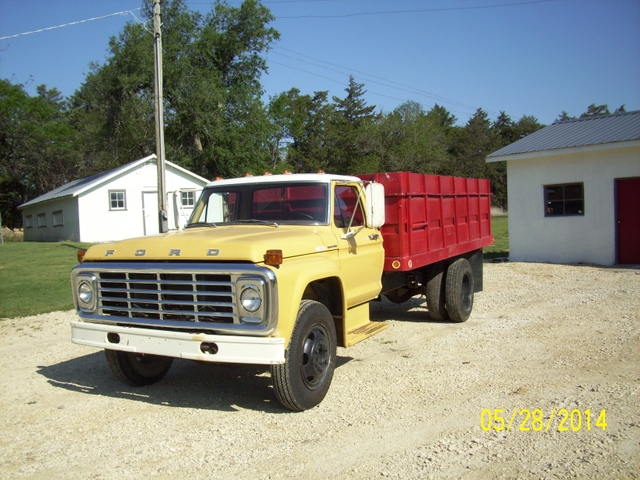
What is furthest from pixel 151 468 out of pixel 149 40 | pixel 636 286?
pixel 149 40

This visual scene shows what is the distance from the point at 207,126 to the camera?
3222cm

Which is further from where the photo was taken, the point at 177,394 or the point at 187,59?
the point at 187,59

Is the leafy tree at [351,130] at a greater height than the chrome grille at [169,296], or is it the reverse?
the leafy tree at [351,130]

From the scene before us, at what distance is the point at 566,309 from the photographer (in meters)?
9.71

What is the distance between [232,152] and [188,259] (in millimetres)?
29537

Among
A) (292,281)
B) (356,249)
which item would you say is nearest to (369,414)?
(292,281)

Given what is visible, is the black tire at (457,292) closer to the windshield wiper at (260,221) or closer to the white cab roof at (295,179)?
the white cab roof at (295,179)

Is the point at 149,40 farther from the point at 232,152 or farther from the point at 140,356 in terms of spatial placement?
the point at 140,356

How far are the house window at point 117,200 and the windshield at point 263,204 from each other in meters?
22.9


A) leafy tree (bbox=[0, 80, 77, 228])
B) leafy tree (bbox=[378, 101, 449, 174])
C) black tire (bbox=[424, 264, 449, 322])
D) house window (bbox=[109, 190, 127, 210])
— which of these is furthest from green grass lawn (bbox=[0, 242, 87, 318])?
leafy tree (bbox=[378, 101, 449, 174])

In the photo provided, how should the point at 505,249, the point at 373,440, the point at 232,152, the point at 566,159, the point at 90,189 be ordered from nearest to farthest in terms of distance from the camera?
the point at 373,440
the point at 566,159
the point at 505,249
the point at 90,189
the point at 232,152

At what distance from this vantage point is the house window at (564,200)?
16312 millimetres

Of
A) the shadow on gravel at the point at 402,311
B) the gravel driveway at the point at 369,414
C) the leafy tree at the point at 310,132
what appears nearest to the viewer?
the gravel driveway at the point at 369,414

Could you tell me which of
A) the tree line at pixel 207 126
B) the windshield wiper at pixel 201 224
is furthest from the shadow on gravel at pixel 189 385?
the tree line at pixel 207 126
